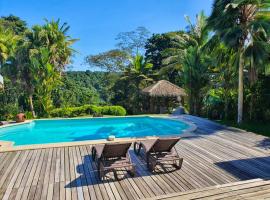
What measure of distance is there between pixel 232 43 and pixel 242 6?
2035 millimetres

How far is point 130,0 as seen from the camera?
16203 millimetres

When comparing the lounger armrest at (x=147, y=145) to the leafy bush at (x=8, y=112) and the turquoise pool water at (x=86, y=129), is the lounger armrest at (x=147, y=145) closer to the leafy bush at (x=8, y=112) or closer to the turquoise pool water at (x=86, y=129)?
the turquoise pool water at (x=86, y=129)

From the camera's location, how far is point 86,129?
14.6 metres

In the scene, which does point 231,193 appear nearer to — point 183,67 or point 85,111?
point 183,67

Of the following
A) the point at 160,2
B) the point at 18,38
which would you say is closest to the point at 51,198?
the point at 160,2

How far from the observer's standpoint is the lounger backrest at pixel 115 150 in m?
5.61

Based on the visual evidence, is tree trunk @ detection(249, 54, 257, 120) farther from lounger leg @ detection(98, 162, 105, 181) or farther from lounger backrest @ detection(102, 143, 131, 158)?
lounger leg @ detection(98, 162, 105, 181)

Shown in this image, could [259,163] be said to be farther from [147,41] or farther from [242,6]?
[147,41]

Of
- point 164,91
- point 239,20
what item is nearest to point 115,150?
point 239,20

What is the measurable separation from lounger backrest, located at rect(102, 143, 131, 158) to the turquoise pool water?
20.5ft

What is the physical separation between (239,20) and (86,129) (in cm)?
1060

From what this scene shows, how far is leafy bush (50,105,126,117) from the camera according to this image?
59.2 ft

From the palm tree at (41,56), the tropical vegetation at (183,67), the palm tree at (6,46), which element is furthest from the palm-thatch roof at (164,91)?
the palm tree at (6,46)

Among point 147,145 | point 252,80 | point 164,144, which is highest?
point 252,80
